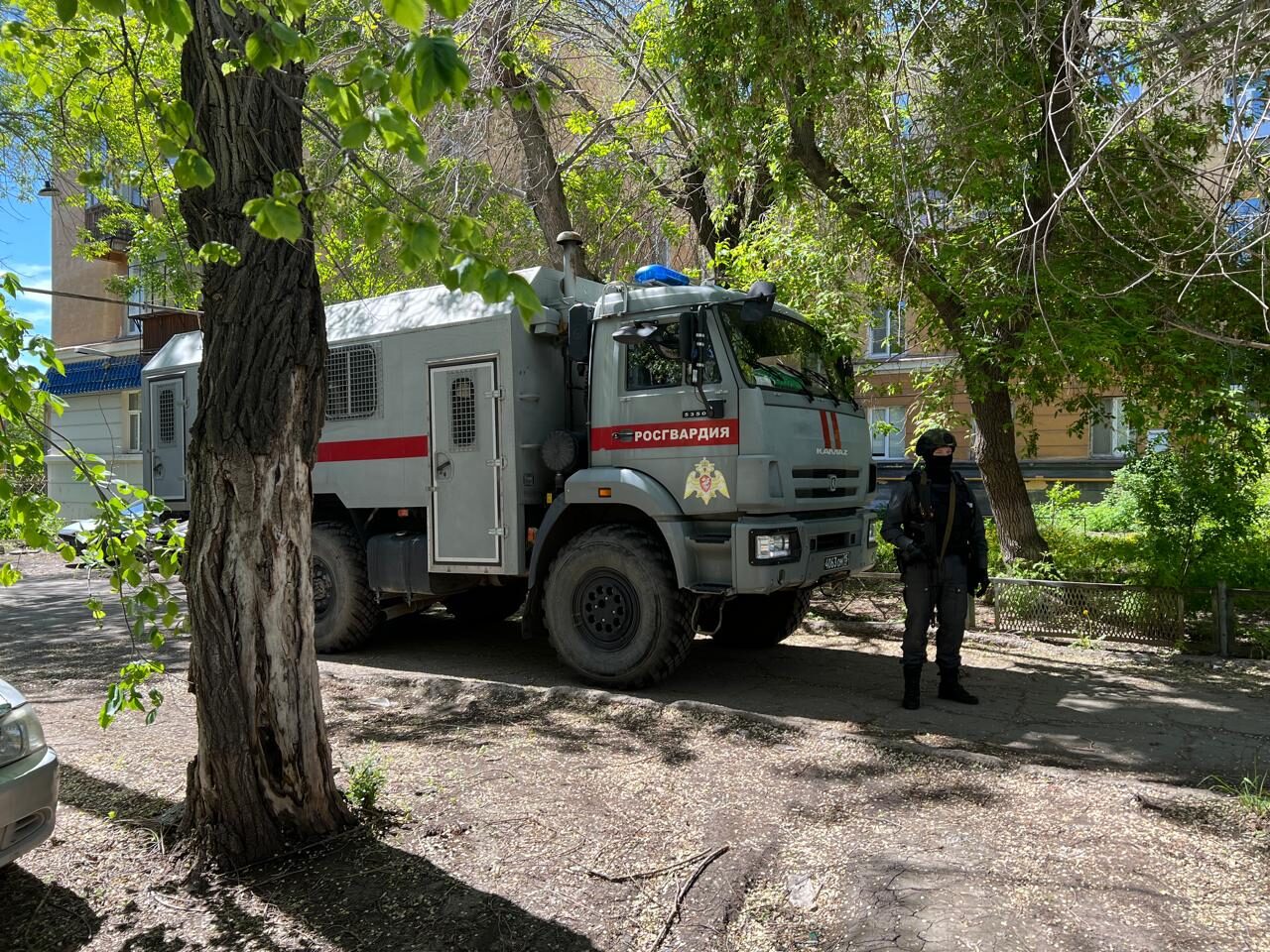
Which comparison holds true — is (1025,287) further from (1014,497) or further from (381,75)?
(381,75)

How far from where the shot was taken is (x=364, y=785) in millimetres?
4305

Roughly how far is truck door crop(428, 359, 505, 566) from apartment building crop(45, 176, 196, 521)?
1535 cm

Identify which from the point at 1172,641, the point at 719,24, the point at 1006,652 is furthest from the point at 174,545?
the point at 1172,641

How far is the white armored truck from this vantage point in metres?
6.49

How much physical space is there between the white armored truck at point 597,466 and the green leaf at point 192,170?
4.11 metres

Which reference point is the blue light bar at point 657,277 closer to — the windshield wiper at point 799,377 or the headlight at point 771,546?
the windshield wiper at point 799,377

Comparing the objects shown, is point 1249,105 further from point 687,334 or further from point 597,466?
point 597,466

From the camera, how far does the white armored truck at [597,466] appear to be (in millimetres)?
6488

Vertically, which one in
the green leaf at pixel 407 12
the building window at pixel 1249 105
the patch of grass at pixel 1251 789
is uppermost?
the building window at pixel 1249 105

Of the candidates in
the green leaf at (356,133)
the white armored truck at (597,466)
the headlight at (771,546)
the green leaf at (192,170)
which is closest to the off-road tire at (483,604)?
the white armored truck at (597,466)

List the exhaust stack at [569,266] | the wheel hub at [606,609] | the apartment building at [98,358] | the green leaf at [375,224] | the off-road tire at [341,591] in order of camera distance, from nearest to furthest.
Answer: the green leaf at [375,224], the wheel hub at [606,609], the exhaust stack at [569,266], the off-road tire at [341,591], the apartment building at [98,358]

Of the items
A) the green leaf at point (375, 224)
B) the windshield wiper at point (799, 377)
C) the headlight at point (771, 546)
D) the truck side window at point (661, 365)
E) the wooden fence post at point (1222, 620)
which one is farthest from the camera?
the wooden fence post at point (1222, 620)

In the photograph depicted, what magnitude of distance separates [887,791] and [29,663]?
7529 mm

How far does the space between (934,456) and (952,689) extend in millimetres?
1640
